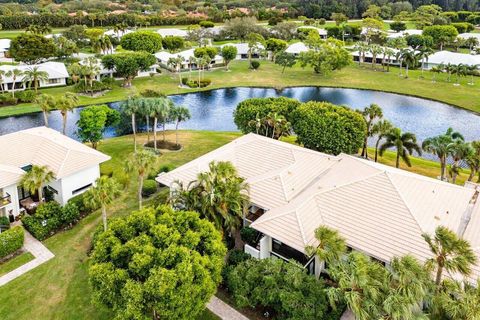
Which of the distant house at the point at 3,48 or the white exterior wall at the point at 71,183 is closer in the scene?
the white exterior wall at the point at 71,183

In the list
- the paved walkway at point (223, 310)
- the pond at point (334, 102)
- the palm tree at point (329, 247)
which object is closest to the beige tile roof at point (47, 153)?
the pond at point (334, 102)

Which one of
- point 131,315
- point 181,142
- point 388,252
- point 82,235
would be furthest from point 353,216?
point 181,142

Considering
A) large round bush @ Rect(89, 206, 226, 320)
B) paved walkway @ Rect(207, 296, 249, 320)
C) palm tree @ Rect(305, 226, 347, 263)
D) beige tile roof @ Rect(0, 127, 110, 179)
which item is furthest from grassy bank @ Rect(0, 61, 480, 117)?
palm tree @ Rect(305, 226, 347, 263)

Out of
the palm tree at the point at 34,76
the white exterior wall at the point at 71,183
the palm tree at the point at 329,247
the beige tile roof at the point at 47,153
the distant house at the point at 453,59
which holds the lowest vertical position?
the white exterior wall at the point at 71,183

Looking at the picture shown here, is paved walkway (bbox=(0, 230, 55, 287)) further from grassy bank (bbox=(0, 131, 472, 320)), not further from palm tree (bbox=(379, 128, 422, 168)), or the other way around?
palm tree (bbox=(379, 128, 422, 168))

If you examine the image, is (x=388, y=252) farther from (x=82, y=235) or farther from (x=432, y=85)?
(x=432, y=85)

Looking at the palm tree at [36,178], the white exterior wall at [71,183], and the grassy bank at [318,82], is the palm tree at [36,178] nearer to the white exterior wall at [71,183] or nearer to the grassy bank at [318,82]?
the white exterior wall at [71,183]

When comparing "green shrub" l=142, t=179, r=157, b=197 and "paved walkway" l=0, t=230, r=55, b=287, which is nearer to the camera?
"paved walkway" l=0, t=230, r=55, b=287
